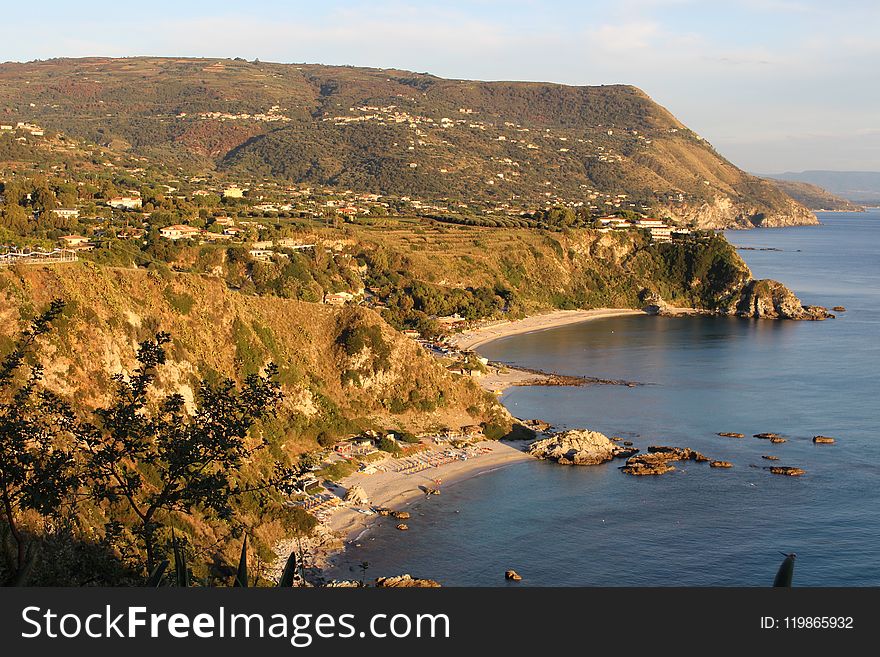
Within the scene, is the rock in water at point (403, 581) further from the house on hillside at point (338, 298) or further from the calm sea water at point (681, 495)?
the house on hillside at point (338, 298)

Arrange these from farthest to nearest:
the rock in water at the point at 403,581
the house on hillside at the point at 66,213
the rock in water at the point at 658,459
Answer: the house on hillside at the point at 66,213
the rock in water at the point at 658,459
the rock in water at the point at 403,581

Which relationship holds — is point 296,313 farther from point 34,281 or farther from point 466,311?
point 466,311

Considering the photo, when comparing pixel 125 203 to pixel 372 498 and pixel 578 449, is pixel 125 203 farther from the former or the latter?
pixel 372 498

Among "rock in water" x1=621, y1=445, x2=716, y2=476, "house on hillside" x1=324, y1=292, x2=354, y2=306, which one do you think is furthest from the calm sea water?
"house on hillside" x1=324, y1=292, x2=354, y2=306

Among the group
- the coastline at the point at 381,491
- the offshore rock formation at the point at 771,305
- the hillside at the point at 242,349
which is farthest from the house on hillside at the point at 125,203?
the offshore rock formation at the point at 771,305

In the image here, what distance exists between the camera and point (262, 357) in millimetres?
41719

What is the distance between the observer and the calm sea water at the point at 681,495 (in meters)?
30.2

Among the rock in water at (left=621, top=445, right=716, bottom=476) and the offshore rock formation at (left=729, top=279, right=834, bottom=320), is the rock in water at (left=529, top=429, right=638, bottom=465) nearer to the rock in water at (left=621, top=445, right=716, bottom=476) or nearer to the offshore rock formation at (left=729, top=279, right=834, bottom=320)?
the rock in water at (left=621, top=445, right=716, bottom=476)

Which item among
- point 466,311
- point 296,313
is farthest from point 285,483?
point 466,311

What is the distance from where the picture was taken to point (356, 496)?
35.1 meters

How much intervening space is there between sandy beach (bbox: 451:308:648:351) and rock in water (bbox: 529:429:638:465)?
26.3 metres

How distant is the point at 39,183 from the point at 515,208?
78415 millimetres

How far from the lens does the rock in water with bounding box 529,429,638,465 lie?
138ft

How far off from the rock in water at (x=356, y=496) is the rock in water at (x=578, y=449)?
10.5 m
